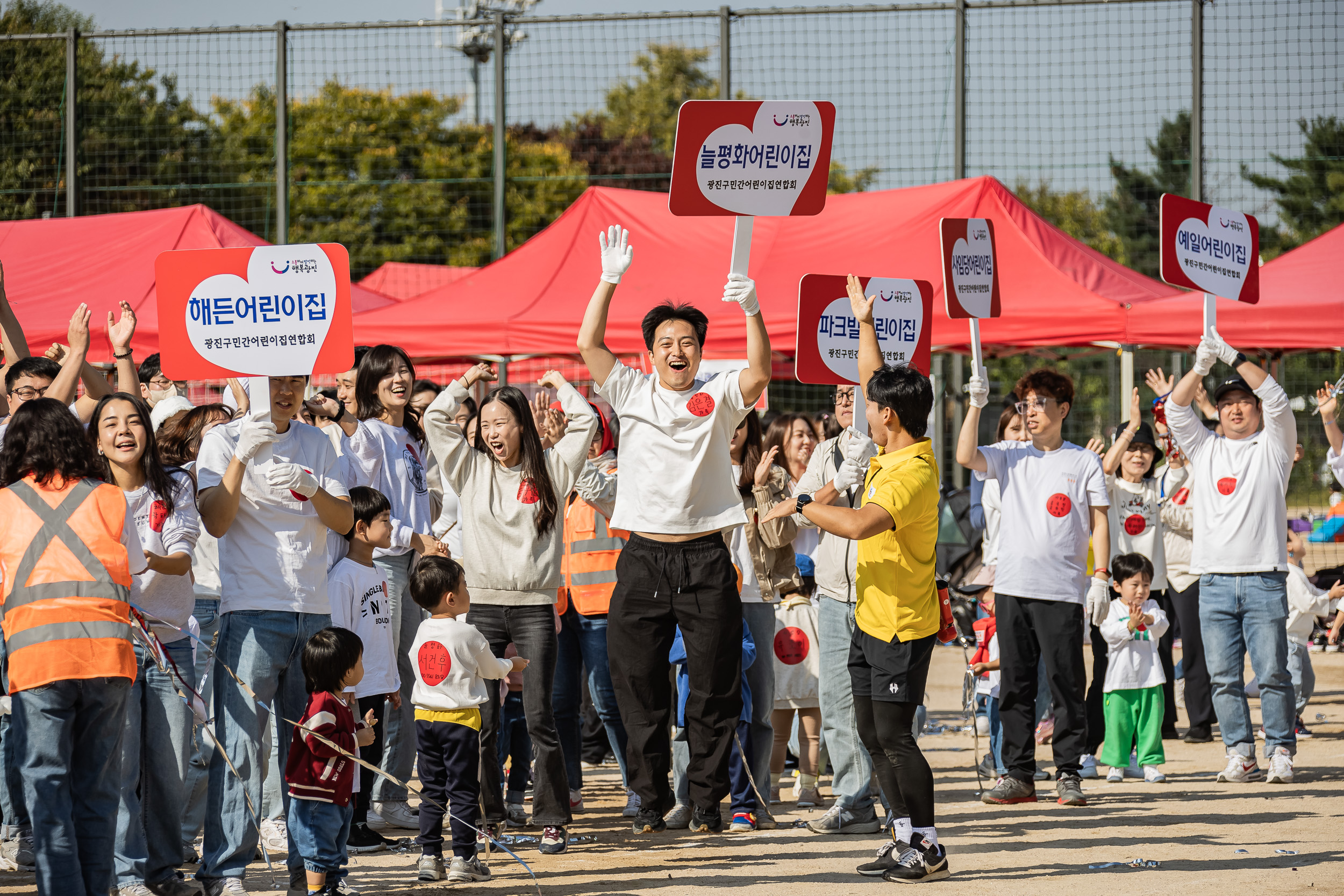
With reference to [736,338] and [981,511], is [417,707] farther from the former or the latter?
[981,511]

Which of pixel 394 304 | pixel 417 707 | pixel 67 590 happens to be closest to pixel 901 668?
pixel 417 707

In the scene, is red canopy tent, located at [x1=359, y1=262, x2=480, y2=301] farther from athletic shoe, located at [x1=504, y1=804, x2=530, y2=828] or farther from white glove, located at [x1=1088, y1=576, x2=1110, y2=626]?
white glove, located at [x1=1088, y1=576, x2=1110, y2=626]

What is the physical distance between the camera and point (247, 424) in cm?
500

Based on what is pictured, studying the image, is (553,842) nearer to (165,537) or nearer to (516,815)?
(516,815)

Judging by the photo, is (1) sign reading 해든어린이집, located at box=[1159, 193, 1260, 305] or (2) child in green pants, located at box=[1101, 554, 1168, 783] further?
(2) child in green pants, located at box=[1101, 554, 1168, 783]

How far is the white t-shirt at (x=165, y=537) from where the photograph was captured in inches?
190

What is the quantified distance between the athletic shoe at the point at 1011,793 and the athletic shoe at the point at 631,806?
5.82 feet

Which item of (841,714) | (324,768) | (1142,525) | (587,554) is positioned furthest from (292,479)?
(1142,525)

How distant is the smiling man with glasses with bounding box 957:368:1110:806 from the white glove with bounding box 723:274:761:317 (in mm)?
1844

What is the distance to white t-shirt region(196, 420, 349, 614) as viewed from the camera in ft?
16.6

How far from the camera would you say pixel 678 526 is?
550 centimetres

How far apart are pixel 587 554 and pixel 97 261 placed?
22.2ft

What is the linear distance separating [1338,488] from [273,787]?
16.1 metres

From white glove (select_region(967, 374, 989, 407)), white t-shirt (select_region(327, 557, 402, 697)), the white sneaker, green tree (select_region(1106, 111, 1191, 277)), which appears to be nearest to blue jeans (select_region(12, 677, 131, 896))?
the white sneaker
